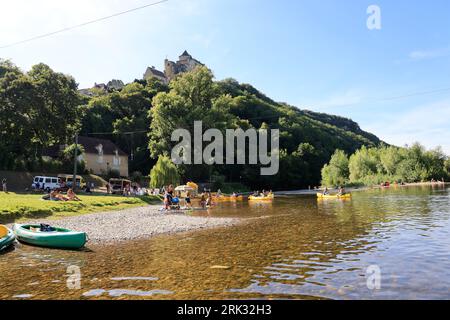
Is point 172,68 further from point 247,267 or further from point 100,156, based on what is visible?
point 247,267

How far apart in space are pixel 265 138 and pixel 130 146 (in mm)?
Answer: 35683

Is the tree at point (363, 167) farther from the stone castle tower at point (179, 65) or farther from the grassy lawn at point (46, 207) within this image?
the stone castle tower at point (179, 65)

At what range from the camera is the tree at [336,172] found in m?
104

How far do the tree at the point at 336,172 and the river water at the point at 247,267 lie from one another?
8578 cm

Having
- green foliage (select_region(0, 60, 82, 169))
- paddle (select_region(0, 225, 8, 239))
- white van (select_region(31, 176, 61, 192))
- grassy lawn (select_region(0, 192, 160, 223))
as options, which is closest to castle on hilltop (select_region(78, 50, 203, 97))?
green foliage (select_region(0, 60, 82, 169))

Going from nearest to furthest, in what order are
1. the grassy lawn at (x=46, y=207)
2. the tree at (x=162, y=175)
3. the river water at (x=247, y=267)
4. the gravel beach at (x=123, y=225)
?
the river water at (x=247, y=267) < the gravel beach at (x=123, y=225) < the grassy lawn at (x=46, y=207) < the tree at (x=162, y=175)

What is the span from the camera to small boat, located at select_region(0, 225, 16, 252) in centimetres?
1603

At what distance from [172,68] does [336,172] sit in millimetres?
110430

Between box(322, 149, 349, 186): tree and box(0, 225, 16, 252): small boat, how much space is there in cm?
9492

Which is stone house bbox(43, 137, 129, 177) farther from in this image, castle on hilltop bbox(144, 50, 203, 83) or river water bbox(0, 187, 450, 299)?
castle on hilltop bbox(144, 50, 203, 83)

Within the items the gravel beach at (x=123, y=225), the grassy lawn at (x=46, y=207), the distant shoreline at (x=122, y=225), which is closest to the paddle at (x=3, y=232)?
the distant shoreline at (x=122, y=225)
